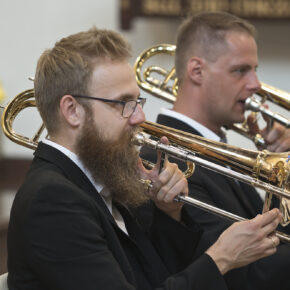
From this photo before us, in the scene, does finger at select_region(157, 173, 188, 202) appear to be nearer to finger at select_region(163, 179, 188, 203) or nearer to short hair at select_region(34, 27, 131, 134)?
finger at select_region(163, 179, 188, 203)

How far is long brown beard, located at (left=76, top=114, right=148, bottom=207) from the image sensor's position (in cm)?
186

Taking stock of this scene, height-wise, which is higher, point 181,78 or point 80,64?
point 80,64

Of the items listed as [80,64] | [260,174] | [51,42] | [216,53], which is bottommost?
[51,42]

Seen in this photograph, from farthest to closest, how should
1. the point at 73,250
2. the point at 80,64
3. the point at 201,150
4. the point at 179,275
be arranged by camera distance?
1. the point at 201,150
2. the point at 80,64
3. the point at 179,275
4. the point at 73,250

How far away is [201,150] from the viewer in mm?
2123

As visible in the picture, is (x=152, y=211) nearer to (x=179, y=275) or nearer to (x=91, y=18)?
(x=179, y=275)

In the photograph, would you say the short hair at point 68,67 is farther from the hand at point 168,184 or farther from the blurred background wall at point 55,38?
the blurred background wall at point 55,38

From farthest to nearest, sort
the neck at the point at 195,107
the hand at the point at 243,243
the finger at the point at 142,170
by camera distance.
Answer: the neck at the point at 195,107 → the finger at the point at 142,170 → the hand at the point at 243,243

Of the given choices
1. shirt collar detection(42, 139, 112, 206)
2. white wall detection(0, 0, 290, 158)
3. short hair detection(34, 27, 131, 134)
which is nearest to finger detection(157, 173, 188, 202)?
shirt collar detection(42, 139, 112, 206)

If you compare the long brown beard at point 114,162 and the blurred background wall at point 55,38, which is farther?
the blurred background wall at point 55,38

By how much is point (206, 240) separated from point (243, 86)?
86 centimetres

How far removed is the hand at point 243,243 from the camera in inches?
69.4

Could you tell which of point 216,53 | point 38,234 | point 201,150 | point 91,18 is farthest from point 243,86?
point 91,18

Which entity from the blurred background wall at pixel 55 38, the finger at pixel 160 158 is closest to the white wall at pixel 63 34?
the blurred background wall at pixel 55 38
